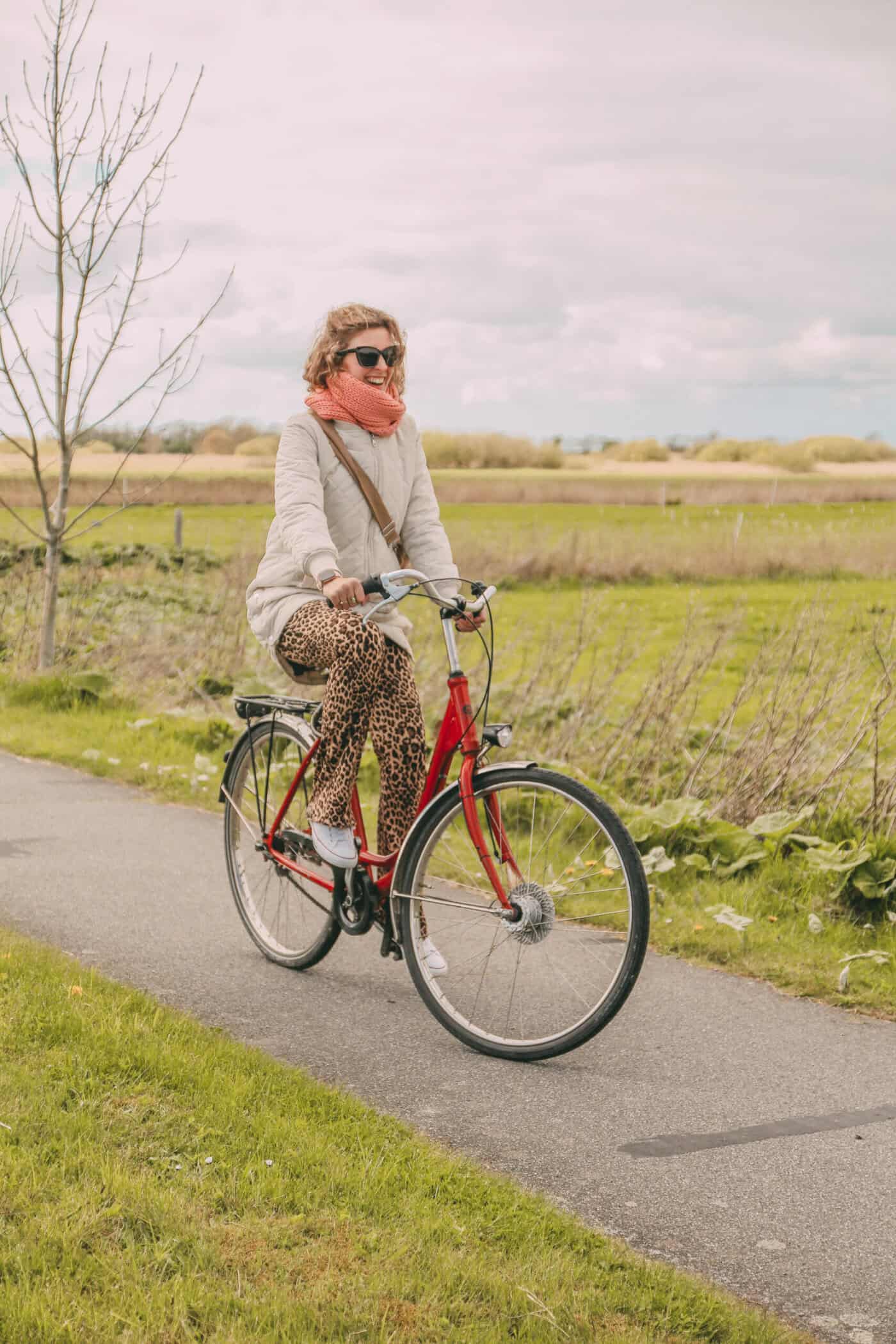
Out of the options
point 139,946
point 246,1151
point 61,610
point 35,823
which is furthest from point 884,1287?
point 61,610

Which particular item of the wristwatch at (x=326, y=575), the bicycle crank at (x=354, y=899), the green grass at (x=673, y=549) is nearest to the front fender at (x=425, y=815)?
the bicycle crank at (x=354, y=899)

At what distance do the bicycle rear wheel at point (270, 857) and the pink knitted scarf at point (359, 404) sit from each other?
114 cm

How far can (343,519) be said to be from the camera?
5059mm

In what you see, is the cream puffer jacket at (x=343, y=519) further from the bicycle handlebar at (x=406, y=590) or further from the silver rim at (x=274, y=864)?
the silver rim at (x=274, y=864)

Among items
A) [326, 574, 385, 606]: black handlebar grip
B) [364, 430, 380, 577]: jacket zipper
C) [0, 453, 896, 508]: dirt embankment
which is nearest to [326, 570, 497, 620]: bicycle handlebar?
[326, 574, 385, 606]: black handlebar grip

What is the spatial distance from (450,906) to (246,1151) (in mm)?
1455

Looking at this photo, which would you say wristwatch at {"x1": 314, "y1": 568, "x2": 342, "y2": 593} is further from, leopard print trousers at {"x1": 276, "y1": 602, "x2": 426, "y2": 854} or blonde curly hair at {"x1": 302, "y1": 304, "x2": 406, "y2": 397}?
blonde curly hair at {"x1": 302, "y1": 304, "x2": 406, "y2": 397}

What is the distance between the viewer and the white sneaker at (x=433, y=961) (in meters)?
4.82

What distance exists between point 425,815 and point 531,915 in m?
0.48

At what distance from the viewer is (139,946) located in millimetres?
5801

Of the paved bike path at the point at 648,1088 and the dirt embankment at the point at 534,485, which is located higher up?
the dirt embankment at the point at 534,485

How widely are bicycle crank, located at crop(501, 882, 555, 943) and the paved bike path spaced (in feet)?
1.41

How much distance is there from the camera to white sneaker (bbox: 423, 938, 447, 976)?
4.82 metres

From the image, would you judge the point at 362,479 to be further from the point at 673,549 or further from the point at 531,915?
the point at 673,549
